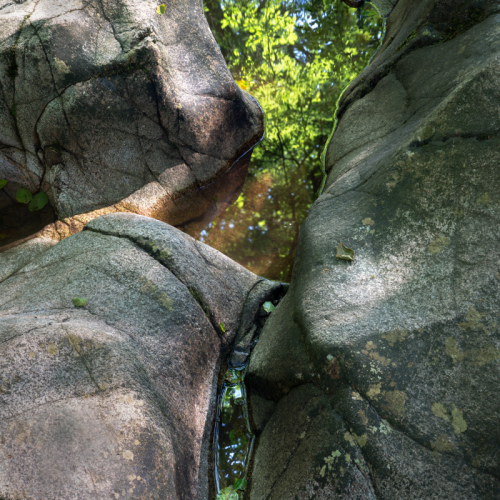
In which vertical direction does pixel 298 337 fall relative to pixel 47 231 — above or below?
below

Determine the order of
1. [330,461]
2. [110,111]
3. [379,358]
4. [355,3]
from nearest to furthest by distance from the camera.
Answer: [330,461] → [379,358] → [110,111] → [355,3]

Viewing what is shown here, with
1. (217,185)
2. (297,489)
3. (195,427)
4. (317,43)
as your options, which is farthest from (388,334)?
(317,43)

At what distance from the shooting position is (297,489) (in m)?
1.78

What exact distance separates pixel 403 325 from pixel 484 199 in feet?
2.76

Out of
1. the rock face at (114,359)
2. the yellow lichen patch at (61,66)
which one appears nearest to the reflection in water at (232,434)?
the rock face at (114,359)

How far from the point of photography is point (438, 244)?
2.03 meters

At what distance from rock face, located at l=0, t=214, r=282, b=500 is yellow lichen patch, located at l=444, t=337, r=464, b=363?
1.49m

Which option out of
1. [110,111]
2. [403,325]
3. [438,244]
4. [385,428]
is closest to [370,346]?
[403,325]

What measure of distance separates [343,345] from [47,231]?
10.1 feet

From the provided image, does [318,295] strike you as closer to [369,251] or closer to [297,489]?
[369,251]

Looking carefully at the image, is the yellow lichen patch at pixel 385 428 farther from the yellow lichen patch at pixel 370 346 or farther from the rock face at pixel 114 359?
the rock face at pixel 114 359

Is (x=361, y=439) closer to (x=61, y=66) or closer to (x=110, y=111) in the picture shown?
(x=110, y=111)

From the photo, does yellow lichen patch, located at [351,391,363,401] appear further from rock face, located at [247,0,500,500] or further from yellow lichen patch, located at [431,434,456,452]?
yellow lichen patch, located at [431,434,456,452]

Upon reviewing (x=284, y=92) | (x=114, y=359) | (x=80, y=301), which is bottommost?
(x=284, y=92)
